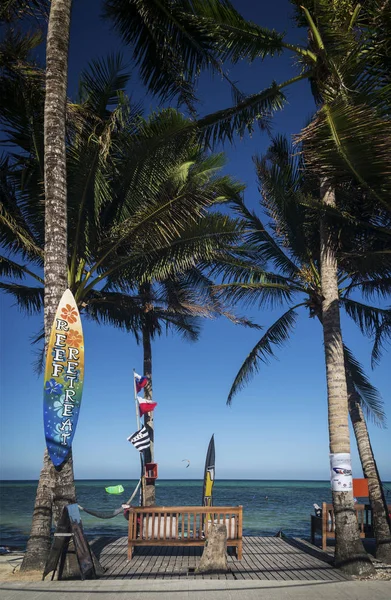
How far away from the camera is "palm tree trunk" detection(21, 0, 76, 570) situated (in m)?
8.99

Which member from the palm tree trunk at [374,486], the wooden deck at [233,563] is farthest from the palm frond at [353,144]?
the wooden deck at [233,563]

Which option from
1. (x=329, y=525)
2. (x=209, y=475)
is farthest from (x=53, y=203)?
(x=329, y=525)

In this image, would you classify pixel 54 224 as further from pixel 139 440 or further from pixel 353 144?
pixel 139 440

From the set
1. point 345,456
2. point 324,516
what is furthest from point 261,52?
point 324,516

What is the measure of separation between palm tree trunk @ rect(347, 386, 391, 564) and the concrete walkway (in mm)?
2986

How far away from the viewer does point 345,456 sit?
9617 millimetres

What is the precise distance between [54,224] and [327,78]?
18.0 feet

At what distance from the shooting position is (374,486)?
11438 mm

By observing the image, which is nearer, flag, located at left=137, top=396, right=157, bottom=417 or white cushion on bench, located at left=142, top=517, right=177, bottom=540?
white cushion on bench, located at left=142, top=517, right=177, bottom=540

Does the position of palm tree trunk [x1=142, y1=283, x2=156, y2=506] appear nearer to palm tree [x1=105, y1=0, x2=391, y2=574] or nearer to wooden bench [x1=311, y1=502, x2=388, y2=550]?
wooden bench [x1=311, y1=502, x2=388, y2=550]

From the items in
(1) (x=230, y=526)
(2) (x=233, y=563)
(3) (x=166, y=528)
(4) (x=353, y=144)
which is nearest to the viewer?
(4) (x=353, y=144)

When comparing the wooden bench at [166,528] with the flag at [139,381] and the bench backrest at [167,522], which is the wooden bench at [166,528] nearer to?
the bench backrest at [167,522]

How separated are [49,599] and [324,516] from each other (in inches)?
260

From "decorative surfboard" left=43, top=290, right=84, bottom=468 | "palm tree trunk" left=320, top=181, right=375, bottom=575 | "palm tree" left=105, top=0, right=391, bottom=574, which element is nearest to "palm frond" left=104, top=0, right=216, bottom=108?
"palm tree" left=105, top=0, right=391, bottom=574
